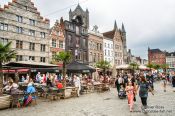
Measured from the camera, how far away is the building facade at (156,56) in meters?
110

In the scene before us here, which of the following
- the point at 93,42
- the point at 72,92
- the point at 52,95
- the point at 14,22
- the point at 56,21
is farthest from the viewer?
the point at 93,42

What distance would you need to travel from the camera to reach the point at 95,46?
52281 millimetres

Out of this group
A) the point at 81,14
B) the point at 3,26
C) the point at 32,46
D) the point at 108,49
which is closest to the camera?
the point at 3,26

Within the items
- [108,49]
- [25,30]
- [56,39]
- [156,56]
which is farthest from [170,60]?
[25,30]

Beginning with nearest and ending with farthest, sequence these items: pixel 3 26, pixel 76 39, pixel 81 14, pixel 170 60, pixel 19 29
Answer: pixel 3 26 → pixel 19 29 → pixel 76 39 → pixel 81 14 → pixel 170 60

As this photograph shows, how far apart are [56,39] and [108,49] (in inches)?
791

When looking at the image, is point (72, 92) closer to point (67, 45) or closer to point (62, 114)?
point (62, 114)

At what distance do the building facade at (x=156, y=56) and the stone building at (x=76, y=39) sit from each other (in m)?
70.2

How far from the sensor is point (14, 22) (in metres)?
33.9

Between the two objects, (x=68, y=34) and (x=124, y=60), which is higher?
(x=68, y=34)

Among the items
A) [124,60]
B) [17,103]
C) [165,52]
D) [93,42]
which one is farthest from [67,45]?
[165,52]

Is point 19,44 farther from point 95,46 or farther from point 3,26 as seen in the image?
point 95,46

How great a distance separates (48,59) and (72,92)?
72.8ft

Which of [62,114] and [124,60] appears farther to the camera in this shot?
[124,60]
